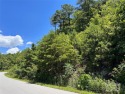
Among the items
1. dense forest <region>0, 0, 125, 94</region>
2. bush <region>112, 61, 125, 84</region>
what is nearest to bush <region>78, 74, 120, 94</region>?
dense forest <region>0, 0, 125, 94</region>

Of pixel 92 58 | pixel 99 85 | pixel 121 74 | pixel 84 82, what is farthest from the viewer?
pixel 92 58

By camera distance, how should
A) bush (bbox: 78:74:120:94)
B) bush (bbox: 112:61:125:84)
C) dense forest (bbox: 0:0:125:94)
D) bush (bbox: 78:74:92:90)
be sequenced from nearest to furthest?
bush (bbox: 78:74:120:94) < bush (bbox: 112:61:125:84) < dense forest (bbox: 0:0:125:94) < bush (bbox: 78:74:92:90)

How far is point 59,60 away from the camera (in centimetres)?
2342

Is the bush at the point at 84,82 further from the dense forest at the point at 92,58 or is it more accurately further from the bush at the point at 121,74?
the bush at the point at 121,74

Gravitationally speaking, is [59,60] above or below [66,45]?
below

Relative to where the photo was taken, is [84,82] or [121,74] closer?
[121,74]

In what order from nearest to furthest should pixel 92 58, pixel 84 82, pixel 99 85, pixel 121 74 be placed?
pixel 99 85, pixel 121 74, pixel 84 82, pixel 92 58

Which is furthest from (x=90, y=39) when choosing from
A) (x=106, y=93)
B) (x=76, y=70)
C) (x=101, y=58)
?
(x=106, y=93)

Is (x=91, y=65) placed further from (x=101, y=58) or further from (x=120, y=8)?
(x=120, y=8)

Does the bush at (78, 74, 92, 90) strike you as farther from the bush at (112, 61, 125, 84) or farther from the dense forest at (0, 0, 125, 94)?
the bush at (112, 61, 125, 84)

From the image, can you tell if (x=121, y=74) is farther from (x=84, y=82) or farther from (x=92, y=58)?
(x=92, y=58)

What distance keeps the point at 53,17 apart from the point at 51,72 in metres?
37.0

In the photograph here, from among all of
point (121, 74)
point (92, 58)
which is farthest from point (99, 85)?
point (92, 58)

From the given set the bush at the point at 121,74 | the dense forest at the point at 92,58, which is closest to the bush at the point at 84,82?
the dense forest at the point at 92,58
